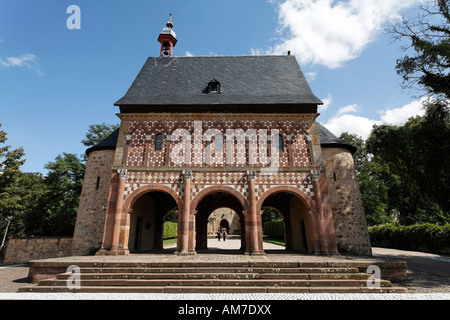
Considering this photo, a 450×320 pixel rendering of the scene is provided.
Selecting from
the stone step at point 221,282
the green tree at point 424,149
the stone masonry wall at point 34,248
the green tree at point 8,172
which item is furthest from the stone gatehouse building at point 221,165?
the green tree at point 8,172

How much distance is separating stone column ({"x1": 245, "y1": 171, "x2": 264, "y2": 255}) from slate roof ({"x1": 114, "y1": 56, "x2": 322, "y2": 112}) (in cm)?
507

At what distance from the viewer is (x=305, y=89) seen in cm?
1587

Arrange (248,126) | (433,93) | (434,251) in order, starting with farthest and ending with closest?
(434,251) → (248,126) → (433,93)

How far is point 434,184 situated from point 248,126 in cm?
1094

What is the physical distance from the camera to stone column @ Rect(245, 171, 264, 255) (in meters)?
12.0

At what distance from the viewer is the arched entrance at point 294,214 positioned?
42.5 ft

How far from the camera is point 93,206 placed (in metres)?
14.4

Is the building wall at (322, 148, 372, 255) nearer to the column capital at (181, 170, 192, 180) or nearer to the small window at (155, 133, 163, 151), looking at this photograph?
the column capital at (181, 170, 192, 180)

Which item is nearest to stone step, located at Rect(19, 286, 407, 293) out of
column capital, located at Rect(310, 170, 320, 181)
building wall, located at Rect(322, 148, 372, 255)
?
column capital, located at Rect(310, 170, 320, 181)

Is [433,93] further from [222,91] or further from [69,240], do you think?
[69,240]

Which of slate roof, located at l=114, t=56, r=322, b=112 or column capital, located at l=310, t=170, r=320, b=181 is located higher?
slate roof, located at l=114, t=56, r=322, b=112

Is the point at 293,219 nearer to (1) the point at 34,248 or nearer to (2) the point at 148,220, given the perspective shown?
(2) the point at 148,220

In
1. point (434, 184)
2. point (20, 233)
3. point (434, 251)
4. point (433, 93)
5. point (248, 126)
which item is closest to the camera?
point (433, 93)
